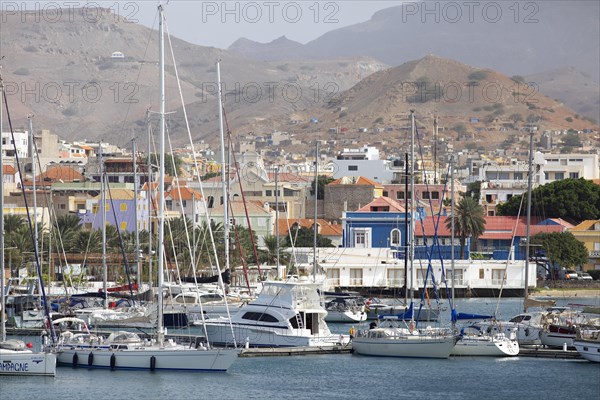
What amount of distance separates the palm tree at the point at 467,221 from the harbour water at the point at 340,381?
134 ft

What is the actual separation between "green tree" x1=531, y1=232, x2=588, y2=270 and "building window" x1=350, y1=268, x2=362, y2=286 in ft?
45.0

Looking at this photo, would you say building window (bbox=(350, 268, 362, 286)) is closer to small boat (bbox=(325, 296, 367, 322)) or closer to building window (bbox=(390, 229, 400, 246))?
building window (bbox=(390, 229, 400, 246))

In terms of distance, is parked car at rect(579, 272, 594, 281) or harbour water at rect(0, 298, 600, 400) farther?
parked car at rect(579, 272, 594, 281)

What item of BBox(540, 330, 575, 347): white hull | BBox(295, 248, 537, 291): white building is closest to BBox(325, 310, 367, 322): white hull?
BBox(540, 330, 575, 347): white hull

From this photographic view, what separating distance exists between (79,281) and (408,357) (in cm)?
2590

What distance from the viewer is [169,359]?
4434 cm

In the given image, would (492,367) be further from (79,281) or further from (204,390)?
(79,281)

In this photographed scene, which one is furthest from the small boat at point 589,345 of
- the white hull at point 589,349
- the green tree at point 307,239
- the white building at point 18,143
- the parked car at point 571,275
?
the white building at point 18,143

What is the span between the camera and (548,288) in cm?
8888

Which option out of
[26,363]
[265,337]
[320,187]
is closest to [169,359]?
[26,363]

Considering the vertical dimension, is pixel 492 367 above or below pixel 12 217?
below

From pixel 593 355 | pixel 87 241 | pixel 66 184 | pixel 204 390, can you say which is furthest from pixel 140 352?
pixel 66 184

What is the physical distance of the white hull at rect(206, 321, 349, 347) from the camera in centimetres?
5091

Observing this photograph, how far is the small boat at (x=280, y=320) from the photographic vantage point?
50.8m
